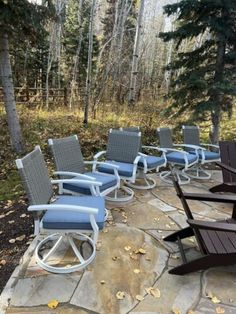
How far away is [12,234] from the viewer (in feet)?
10.2

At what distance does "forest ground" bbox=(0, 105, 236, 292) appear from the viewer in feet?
9.82

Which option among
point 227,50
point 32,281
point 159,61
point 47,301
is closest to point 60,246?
point 32,281

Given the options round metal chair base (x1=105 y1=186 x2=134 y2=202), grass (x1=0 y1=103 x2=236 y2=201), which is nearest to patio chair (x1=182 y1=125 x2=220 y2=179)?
grass (x1=0 y1=103 x2=236 y2=201)

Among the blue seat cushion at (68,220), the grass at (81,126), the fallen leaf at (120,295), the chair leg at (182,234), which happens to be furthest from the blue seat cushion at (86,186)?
the grass at (81,126)

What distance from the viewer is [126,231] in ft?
10.4

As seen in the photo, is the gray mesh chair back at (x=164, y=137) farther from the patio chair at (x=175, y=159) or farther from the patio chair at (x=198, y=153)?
the patio chair at (x=198, y=153)

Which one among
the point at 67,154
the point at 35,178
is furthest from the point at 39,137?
the point at 35,178

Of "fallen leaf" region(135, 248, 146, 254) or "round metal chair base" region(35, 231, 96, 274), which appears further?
"fallen leaf" region(135, 248, 146, 254)

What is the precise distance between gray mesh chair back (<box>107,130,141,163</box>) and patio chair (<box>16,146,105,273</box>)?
70.7 inches

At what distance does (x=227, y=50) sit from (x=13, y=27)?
4595mm

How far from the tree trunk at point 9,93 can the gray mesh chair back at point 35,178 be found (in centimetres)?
324

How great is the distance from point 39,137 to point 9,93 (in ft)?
5.34

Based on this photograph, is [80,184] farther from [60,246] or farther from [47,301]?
[47,301]

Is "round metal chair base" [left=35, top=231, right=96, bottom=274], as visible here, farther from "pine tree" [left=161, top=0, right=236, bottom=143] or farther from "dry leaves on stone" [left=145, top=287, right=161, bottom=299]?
"pine tree" [left=161, top=0, right=236, bottom=143]
